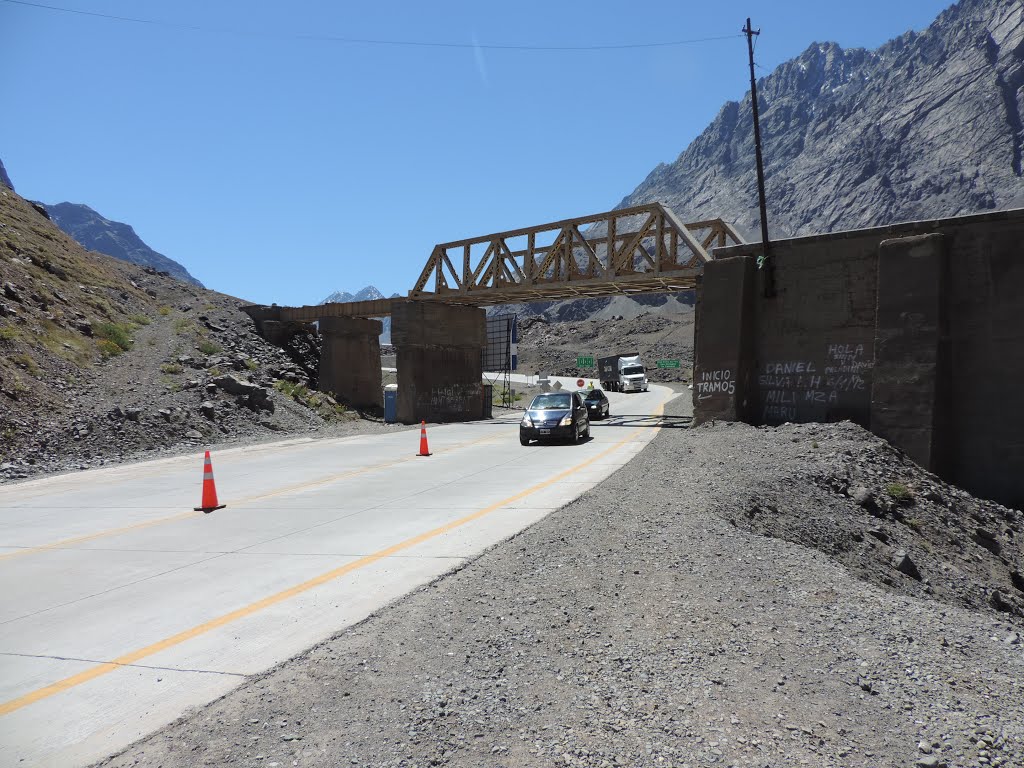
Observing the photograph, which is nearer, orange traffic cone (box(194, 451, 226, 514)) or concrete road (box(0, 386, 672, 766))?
concrete road (box(0, 386, 672, 766))

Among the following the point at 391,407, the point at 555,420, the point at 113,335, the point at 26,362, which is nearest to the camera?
the point at 26,362

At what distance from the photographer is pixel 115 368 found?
69.7 ft

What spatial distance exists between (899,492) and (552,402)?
1084cm

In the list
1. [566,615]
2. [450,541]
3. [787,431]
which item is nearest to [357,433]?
[787,431]

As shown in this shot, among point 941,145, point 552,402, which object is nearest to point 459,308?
point 552,402

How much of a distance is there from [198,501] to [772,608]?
9136 millimetres

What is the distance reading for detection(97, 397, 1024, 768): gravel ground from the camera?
10.1ft

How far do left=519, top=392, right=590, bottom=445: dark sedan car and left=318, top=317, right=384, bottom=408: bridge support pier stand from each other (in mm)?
14754

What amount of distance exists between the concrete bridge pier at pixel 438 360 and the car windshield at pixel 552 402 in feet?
32.8

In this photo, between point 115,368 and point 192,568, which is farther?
point 115,368

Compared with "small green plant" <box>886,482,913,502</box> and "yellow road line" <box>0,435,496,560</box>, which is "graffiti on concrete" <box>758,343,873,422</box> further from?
"yellow road line" <box>0,435,496,560</box>

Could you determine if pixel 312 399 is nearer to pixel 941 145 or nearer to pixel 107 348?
pixel 107 348

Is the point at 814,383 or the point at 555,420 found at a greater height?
the point at 814,383

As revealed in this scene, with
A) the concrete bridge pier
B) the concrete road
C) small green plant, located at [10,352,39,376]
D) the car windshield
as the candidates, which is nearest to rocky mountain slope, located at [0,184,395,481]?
small green plant, located at [10,352,39,376]
